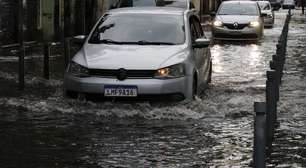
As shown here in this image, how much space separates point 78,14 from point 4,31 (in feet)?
19.4

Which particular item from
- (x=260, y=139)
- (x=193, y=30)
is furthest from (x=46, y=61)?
(x=260, y=139)

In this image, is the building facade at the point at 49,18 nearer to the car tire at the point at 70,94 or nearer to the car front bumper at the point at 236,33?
the car front bumper at the point at 236,33

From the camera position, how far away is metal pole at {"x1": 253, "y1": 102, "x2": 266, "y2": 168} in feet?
16.5

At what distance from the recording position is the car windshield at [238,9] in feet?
95.1

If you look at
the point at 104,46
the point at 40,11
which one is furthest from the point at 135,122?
the point at 40,11

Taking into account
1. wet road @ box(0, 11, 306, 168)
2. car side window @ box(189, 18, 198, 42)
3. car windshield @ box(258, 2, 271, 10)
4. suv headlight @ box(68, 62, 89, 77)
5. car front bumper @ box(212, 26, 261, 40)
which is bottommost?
car windshield @ box(258, 2, 271, 10)

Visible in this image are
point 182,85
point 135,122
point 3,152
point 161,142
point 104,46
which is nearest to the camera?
point 3,152

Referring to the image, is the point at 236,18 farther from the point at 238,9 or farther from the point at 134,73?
the point at 134,73

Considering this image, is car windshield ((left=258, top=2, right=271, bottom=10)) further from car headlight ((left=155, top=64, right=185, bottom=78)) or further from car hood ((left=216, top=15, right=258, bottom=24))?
car headlight ((left=155, top=64, right=185, bottom=78))

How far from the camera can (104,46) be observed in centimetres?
1112

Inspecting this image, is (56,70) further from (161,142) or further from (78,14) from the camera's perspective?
(78,14)

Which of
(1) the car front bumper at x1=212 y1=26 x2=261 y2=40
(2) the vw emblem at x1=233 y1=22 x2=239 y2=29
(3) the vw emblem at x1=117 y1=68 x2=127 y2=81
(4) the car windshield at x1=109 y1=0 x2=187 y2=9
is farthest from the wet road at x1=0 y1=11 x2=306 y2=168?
(2) the vw emblem at x1=233 y1=22 x2=239 y2=29

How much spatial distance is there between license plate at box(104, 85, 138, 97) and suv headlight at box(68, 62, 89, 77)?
45cm

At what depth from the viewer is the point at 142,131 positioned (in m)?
9.06
